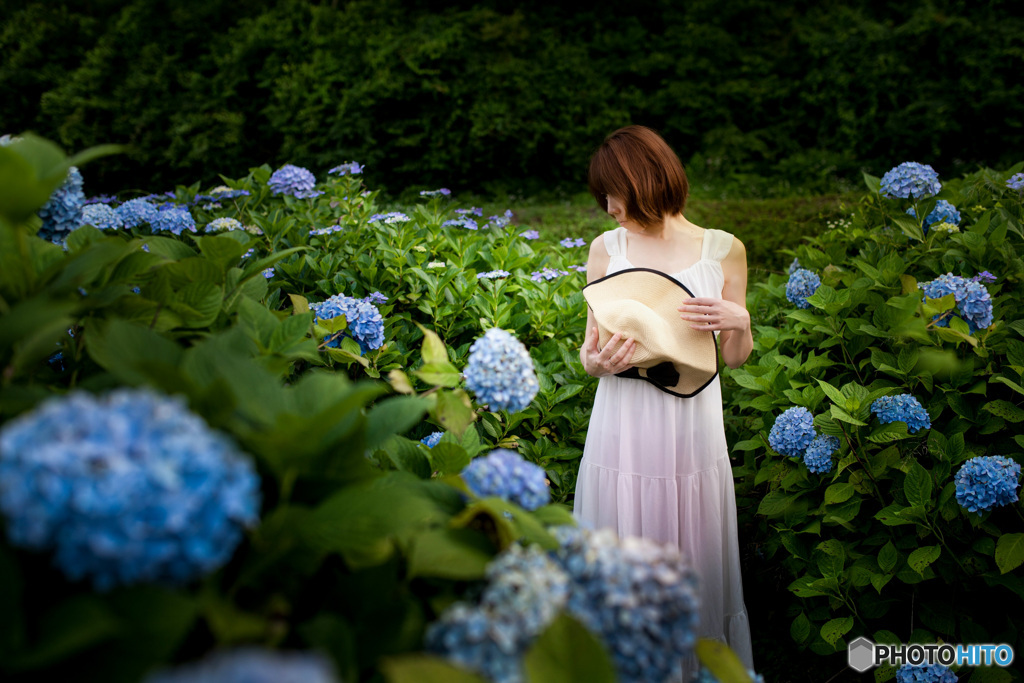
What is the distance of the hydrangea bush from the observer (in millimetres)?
1919

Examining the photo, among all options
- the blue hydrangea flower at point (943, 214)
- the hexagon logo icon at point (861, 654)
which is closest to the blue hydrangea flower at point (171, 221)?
the hexagon logo icon at point (861, 654)

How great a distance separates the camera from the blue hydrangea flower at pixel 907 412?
1986 mm

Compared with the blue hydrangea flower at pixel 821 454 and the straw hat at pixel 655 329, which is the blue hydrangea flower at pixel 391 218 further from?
the blue hydrangea flower at pixel 821 454

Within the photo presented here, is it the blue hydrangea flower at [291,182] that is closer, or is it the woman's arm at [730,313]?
the woman's arm at [730,313]

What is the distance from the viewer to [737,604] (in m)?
2.13

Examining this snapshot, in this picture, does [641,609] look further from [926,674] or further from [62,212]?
[926,674]

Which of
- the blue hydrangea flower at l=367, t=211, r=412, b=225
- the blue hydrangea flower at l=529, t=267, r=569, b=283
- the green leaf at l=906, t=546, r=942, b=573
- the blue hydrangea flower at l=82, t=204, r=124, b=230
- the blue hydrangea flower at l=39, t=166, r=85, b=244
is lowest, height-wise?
the green leaf at l=906, t=546, r=942, b=573

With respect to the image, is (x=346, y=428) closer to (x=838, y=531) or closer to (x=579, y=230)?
(x=838, y=531)

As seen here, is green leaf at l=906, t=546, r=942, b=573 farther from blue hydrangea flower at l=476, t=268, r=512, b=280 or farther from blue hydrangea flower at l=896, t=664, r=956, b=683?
blue hydrangea flower at l=476, t=268, r=512, b=280

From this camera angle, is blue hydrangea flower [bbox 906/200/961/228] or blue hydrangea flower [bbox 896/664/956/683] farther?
blue hydrangea flower [bbox 906/200/961/228]

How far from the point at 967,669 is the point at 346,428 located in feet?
7.19

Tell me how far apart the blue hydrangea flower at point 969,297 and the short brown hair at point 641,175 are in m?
0.86

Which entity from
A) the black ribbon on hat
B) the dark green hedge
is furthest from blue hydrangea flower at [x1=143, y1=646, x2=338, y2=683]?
the dark green hedge

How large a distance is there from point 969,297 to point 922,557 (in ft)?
2.64
